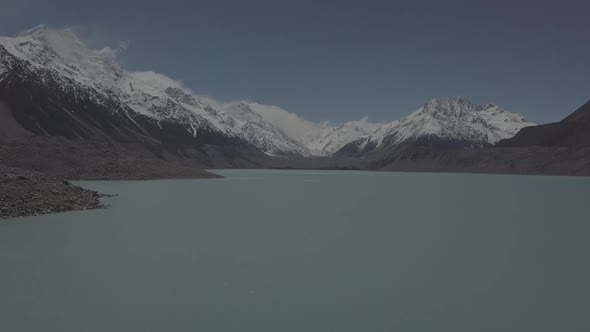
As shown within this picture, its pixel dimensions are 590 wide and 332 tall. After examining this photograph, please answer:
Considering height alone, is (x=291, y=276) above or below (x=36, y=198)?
below

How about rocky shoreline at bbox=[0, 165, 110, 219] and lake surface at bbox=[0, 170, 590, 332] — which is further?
rocky shoreline at bbox=[0, 165, 110, 219]

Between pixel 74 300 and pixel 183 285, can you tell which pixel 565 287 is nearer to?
pixel 183 285

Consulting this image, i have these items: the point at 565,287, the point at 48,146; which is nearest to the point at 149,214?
the point at 565,287

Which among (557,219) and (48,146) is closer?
(557,219)

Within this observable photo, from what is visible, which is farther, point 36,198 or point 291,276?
point 36,198
